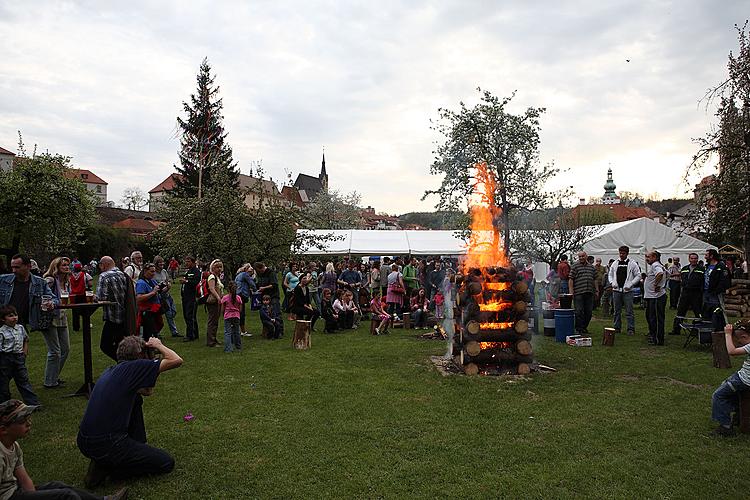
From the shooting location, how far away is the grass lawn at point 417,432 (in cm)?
409

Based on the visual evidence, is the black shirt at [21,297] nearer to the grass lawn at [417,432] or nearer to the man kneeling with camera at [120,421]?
the grass lawn at [417,432]

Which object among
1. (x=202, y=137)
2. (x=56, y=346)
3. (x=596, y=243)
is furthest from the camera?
(x=202, y=137)

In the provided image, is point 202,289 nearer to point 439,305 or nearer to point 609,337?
point 439,305

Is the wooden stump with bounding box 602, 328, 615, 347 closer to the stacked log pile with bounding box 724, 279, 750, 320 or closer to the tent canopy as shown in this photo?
the stacked log pile with bounding box 724, 279, 750, 320

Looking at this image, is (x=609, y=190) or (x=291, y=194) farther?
(x=609, y=190)

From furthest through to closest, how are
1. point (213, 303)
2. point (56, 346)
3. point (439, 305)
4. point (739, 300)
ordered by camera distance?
1. point (739, 300)
2. point (439, 305)
3. point (213, 303)
4. point (56, 346)

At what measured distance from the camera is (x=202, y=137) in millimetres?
35344

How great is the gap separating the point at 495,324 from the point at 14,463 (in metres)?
6.41

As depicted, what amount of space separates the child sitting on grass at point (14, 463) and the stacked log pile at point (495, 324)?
5759 mm

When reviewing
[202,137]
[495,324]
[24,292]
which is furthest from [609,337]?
[202,137]

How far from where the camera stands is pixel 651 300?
10.2 metres

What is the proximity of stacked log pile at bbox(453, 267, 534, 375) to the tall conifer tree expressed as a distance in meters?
28.8

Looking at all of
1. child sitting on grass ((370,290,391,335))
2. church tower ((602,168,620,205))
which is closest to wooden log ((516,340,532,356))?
child sitting on grass ((370,290,391,335))

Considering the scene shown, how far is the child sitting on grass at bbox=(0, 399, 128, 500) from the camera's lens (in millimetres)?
3023
